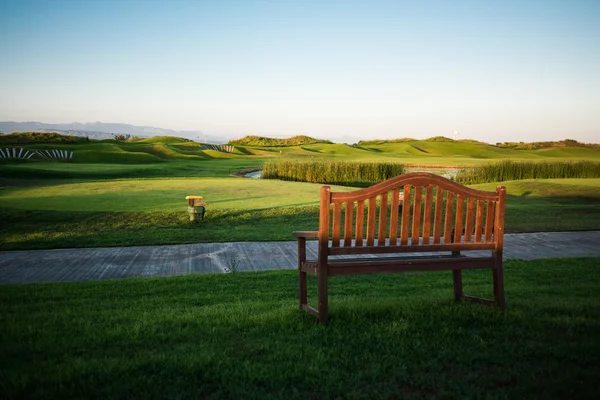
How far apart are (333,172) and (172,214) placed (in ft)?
58.1

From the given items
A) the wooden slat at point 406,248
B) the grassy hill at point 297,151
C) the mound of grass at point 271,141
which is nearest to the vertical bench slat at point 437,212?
the wooden slat at point 406,248

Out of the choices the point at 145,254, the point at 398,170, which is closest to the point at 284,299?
the point at 145,254

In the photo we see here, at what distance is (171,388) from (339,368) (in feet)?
3.84

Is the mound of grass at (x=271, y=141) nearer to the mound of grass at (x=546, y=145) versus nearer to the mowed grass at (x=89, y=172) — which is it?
the mound of grass at (x=546, y=145)

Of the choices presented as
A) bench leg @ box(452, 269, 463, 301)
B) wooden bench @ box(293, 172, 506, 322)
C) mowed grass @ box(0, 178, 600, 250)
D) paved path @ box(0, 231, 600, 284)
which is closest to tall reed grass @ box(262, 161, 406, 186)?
mowed grass @ box(0, 178, 600, 250)

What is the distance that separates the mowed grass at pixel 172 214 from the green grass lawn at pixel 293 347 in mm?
5501

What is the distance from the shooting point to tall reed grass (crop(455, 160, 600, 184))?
2983cm

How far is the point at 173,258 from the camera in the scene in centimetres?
952

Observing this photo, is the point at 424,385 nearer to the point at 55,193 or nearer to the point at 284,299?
the point at 284,299

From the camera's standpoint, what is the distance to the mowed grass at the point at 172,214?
38.8 feet

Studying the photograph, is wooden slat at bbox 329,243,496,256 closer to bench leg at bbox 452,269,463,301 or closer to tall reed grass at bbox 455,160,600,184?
bench leg at bbox 452,269,463,301

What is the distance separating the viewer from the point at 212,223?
46.7ft

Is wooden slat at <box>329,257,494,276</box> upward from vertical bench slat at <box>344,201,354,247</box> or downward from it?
downward

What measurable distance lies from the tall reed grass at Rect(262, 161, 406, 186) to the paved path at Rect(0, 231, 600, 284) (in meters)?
19.5
